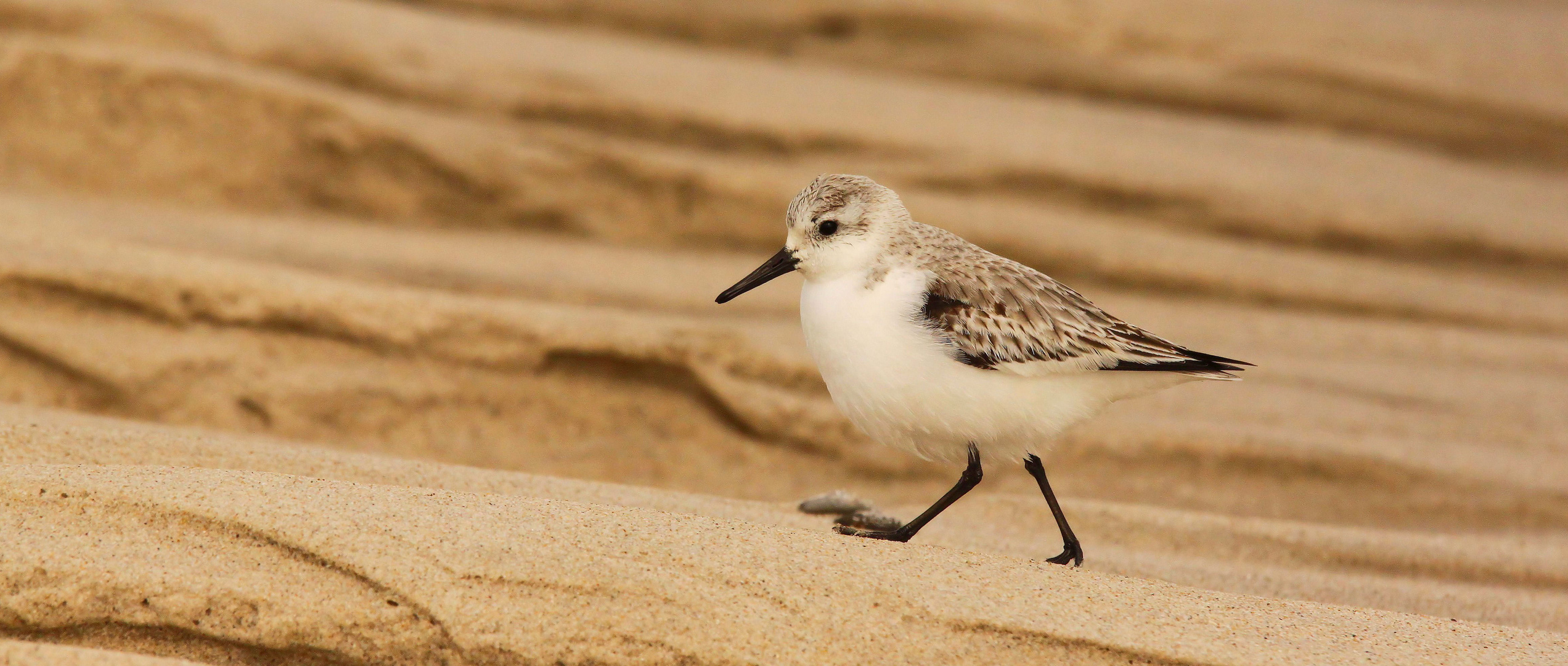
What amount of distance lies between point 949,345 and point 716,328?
2726mm

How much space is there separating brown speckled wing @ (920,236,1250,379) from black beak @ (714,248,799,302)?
1.35 ft

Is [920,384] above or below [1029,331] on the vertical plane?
below

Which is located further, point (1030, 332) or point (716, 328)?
point (716, 328)

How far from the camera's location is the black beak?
388 cm

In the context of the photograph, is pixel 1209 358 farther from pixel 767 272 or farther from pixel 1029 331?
pixel 767 272

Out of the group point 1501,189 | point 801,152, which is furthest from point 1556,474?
point 801,152

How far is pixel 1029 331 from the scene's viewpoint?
3617 mm

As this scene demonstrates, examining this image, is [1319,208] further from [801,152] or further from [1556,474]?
[801,152]

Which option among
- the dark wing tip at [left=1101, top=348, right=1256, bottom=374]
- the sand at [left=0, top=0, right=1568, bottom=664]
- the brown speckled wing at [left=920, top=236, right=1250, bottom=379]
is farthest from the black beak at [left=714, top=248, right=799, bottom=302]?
the dark wing tip at [left=1101, top=348, right=1256, bottom=374]

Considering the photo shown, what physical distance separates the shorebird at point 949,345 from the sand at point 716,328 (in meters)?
0.45

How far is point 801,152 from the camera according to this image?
7785mm

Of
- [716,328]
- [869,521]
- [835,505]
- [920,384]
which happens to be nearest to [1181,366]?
[920,384]

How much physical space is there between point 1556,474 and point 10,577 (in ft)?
18.6

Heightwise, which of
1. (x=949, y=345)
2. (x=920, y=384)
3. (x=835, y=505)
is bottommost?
(x=835, y=505)
